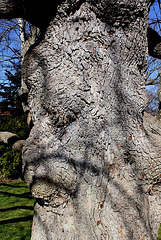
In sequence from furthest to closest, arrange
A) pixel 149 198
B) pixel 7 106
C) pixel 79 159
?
pixel 7 106, pixel 149 198, pixel 79 159

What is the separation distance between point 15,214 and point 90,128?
390 centimetres

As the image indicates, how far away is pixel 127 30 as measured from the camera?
5.12 feet

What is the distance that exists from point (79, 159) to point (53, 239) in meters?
0.65

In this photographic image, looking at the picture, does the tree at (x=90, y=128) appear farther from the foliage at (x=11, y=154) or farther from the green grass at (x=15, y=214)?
the foliage at (x=11, y=154)

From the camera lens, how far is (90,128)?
1.41 m

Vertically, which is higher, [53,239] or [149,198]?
[149,198]

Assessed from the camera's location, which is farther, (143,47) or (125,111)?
(143,47)

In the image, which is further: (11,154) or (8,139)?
(11,154)

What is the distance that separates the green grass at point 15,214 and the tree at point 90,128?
240 cm

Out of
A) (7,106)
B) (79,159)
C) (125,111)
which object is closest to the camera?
(79,159)

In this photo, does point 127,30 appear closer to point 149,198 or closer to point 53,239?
point 149,198

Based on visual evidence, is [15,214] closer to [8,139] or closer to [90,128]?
[8,139]

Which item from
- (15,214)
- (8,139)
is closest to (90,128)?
(8,139)

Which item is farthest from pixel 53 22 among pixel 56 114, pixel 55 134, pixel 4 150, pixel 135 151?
pixel 4 150
